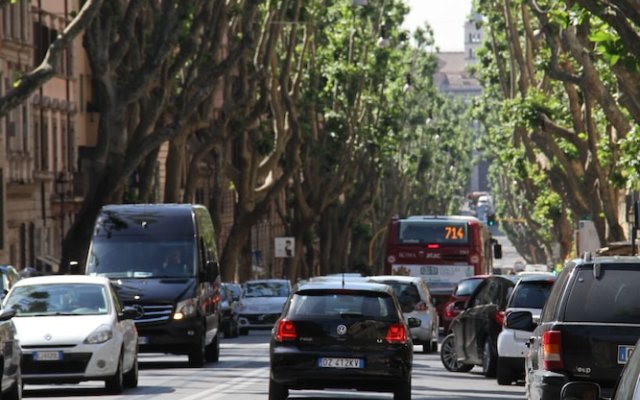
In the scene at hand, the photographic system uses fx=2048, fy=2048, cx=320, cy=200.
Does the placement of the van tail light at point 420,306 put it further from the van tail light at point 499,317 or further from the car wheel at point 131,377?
the car wheel at point 131,377

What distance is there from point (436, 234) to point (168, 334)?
941 inches

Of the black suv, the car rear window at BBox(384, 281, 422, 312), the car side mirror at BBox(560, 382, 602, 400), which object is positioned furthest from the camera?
the car rear window at BBox(384, 281, 422, 312)

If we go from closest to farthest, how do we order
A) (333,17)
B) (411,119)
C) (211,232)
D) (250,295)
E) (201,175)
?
(211,232) < (250,295) < (333,17) < (201,175) < (411,119)

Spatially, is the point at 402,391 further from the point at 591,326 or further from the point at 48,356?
the point at 591,326

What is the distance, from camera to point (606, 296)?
14.9 meters

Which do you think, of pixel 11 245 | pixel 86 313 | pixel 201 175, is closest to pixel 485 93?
pixel 201 175

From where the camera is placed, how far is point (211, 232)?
33.3m

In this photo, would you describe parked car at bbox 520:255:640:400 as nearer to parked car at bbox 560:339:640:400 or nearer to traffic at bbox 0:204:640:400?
traffic at bbox 0:204:640:400

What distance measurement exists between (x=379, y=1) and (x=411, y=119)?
36274mm

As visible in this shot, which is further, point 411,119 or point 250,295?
point 411,119

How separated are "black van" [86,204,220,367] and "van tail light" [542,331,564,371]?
15.6 m

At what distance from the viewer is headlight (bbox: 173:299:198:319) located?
30062 mm

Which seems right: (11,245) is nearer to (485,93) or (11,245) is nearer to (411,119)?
(485,93)

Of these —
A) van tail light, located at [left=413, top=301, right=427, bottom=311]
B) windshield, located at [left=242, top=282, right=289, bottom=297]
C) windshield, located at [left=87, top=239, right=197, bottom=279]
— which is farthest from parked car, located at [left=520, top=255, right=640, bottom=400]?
windshield, located at [left=242, top=282, right=289, bottom=297]
